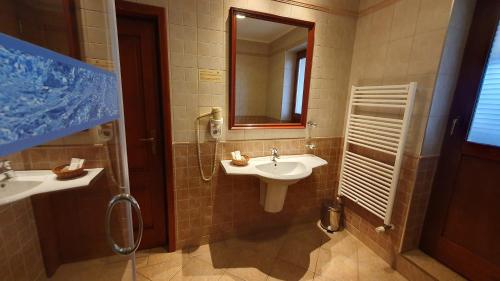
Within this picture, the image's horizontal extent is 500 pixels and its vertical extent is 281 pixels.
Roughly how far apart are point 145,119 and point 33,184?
3.41 ft

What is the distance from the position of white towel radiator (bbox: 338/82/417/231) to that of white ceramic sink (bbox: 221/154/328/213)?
1.19ft

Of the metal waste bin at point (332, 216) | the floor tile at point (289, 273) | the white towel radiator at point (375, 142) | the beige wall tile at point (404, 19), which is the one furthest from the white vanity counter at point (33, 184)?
the beige wall tile at point (404, 19)

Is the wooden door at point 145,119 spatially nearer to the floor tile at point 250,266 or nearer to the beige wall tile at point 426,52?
the floor tile at point 250,266

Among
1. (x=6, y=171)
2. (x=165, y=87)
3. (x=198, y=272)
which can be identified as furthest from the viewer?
(x=198, y=272)

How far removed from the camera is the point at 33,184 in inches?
26.9

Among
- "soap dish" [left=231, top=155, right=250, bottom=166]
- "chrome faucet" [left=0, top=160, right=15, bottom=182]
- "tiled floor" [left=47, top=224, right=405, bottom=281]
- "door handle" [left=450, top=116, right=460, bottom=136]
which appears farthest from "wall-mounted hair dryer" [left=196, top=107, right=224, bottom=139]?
"door handle" [left=450, top=116, right=460, bottom=136]

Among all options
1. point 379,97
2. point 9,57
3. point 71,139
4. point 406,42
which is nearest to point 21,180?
point 71,139

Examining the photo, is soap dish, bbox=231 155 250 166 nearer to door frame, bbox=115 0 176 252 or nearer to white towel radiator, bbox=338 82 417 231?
door frame, bbox=115 0 176 252

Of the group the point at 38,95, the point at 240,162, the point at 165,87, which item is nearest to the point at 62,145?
the point at 38,95

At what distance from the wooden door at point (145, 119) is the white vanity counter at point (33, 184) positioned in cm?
87

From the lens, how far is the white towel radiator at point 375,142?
156 centimetres

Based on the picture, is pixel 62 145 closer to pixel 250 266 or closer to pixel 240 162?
pixel 240 162

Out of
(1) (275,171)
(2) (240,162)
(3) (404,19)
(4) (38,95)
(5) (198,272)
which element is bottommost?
(5) (198,272)

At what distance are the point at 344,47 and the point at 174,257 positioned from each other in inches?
95.8
